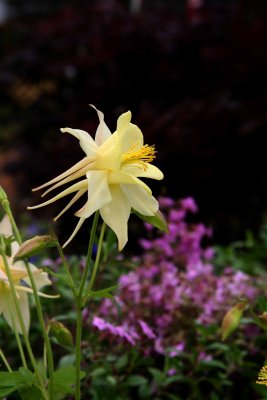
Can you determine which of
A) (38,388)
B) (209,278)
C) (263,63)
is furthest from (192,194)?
(38,388)

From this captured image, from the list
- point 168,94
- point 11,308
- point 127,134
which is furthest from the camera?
point 168,94

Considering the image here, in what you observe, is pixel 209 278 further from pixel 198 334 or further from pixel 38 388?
pixel 38 388

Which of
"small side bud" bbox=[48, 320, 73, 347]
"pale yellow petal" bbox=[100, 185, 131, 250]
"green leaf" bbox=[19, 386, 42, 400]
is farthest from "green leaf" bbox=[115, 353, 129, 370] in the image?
"pale yellow petal" bbox=[100, 185, 131, 250]

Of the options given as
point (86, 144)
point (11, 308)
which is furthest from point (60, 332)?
point (86, 144)

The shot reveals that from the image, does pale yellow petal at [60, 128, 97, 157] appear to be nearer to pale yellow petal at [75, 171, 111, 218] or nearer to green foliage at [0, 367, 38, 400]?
pale yellow petal at [75, 171, 111, 218]

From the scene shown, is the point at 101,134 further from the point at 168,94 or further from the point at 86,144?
the point at 168,94

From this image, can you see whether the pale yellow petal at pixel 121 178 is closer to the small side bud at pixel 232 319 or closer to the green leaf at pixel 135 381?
the small side bud at pixel 232 319
